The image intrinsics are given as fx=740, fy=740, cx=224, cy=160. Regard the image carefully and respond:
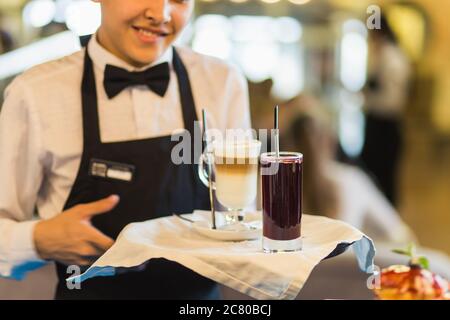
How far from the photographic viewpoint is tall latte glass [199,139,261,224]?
1.38m

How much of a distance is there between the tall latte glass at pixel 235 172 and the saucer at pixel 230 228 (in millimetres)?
31

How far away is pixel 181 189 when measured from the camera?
1665 millimetres

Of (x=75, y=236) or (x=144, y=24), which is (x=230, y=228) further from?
(x=144, y=24)

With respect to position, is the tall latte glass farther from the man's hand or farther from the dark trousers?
the dark trousers

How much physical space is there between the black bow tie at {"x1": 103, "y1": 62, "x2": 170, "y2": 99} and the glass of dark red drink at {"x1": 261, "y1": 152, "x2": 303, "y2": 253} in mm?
518

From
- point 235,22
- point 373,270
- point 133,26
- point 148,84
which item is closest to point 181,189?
point 148,84

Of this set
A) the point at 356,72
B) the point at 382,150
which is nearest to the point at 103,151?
the point at 382,150

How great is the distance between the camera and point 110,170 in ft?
5.31

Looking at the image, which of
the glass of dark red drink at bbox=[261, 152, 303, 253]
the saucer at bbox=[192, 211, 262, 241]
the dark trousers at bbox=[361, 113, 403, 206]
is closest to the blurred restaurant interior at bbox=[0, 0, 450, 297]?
the dark trousers at bbox=[361, 113, 403, 206]

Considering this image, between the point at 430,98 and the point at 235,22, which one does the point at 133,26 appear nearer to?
the point at 235,22

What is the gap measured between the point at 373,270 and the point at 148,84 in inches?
27.0

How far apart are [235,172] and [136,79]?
1.36 feet

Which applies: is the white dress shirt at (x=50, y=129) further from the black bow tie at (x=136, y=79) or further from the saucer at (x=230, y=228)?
the saucer at (x=230, y=228)

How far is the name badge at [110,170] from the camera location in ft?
5.30
